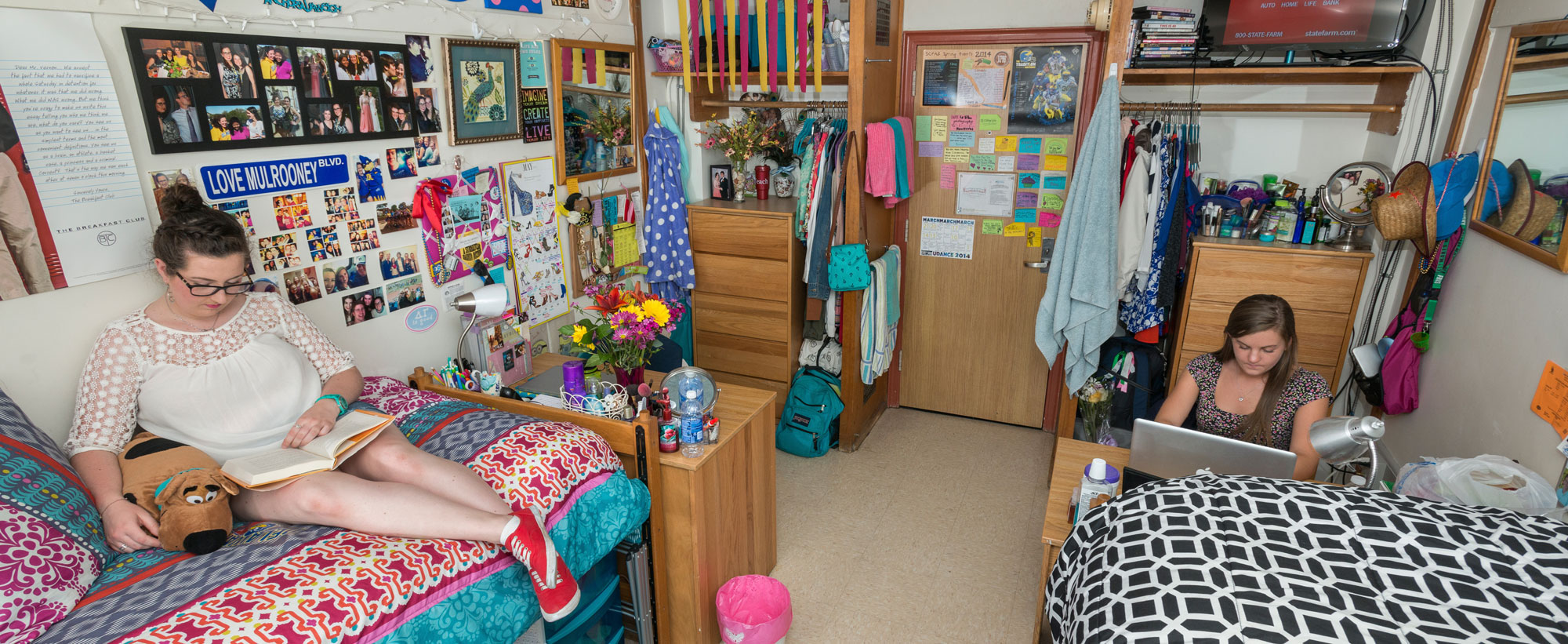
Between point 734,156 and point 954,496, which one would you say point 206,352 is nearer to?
point 734,156

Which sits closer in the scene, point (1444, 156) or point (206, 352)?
point (206, 352)

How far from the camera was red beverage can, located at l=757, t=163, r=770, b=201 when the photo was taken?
3523 millimetres

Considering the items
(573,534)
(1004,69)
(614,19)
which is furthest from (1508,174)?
(614,19)

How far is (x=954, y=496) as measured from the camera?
3.12 meters

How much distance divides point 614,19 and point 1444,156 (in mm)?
3057

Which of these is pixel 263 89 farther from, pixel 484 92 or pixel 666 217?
pixel 666 217

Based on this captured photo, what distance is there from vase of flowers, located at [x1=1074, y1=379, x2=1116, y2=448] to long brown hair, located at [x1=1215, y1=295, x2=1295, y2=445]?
0.96 meters

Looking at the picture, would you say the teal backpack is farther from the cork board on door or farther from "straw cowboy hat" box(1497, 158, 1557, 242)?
"straw cowboy hat" box(1497, 158, 1557, 242)

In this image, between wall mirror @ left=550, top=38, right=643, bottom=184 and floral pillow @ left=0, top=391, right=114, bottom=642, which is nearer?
floral pillow @ left=0, top=391, right=114, bottom=642

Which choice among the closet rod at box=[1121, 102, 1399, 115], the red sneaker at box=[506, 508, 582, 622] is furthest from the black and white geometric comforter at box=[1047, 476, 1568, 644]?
the closet rod at box=[1121, 102, 1399, 115]

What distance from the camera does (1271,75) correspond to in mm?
2939

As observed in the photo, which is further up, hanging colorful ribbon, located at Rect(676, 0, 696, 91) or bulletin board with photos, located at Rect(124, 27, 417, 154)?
hanging colorful ribbon, located at Rect(676, 0, 696, 91)

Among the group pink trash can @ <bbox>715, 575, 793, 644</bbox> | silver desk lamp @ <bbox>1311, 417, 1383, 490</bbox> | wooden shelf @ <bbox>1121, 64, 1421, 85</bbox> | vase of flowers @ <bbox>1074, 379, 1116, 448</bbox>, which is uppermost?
wooden shelf @ <bbox>1121, 64, 1421, 85</bbox>

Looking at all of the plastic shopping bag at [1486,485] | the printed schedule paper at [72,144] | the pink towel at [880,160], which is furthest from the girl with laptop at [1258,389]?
the printed schedule paper at [72,144]
